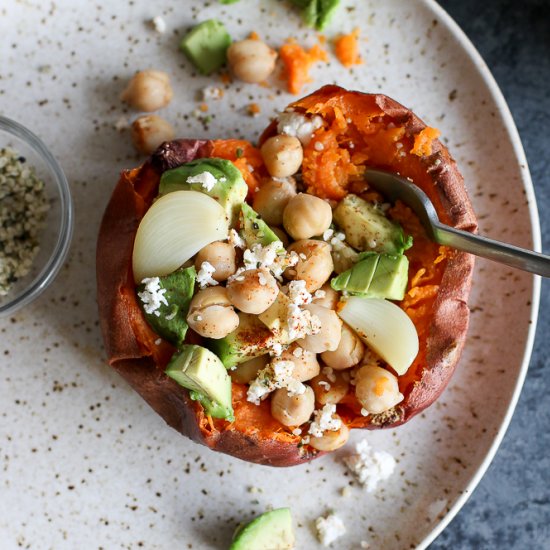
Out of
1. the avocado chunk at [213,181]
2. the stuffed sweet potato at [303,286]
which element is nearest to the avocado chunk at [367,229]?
the stuffed sweet potato at [303,286]

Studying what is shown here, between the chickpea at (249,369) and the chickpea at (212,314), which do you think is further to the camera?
the chickpea at (249,369)

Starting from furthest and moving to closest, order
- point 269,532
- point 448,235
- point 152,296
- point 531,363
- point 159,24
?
point 531,363 → point 159,24 → point 269,532 → point 448,235 → point 152,296

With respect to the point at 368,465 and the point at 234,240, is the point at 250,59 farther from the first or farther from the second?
the point at 368,465

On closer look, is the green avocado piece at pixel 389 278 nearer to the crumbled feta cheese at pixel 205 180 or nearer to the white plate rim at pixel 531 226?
the crumbled feta cheese at pixel 205 180

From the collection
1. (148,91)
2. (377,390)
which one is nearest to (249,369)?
(377,390)

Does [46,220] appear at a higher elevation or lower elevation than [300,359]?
lower

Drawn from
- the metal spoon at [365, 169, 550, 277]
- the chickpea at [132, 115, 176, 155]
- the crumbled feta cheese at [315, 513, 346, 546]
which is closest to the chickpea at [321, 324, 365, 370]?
the metal spoon at [365, 169, 550, 277]
